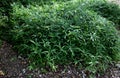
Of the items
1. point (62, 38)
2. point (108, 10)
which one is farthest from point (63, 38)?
point (108, 10)

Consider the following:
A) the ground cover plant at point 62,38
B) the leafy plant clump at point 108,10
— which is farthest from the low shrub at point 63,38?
the leafy plant clump at point 108,10

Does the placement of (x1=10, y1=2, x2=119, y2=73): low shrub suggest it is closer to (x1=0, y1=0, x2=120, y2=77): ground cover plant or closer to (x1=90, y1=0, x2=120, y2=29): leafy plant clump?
(x1=0, y1=0, x2=120, y2=77): ground cover plant

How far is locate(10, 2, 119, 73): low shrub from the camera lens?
3.96 meters

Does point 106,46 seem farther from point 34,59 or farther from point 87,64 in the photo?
point 34,59

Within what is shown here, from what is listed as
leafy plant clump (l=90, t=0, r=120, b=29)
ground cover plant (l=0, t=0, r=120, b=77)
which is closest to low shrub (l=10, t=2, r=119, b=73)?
ground cover plant (l=0, t=0, r=120, b=77)

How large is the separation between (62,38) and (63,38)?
2 cm

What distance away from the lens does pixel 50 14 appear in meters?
4.65

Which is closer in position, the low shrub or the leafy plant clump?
the low shrub

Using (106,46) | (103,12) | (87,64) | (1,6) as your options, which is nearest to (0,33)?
(1,6)

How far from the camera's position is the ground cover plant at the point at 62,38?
3957 mm

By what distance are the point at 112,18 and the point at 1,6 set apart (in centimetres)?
278

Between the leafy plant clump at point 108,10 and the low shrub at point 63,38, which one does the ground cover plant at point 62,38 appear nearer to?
the low shrub at point 63,38

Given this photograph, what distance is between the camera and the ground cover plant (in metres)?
3.96

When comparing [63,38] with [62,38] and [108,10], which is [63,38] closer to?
[62,38]
